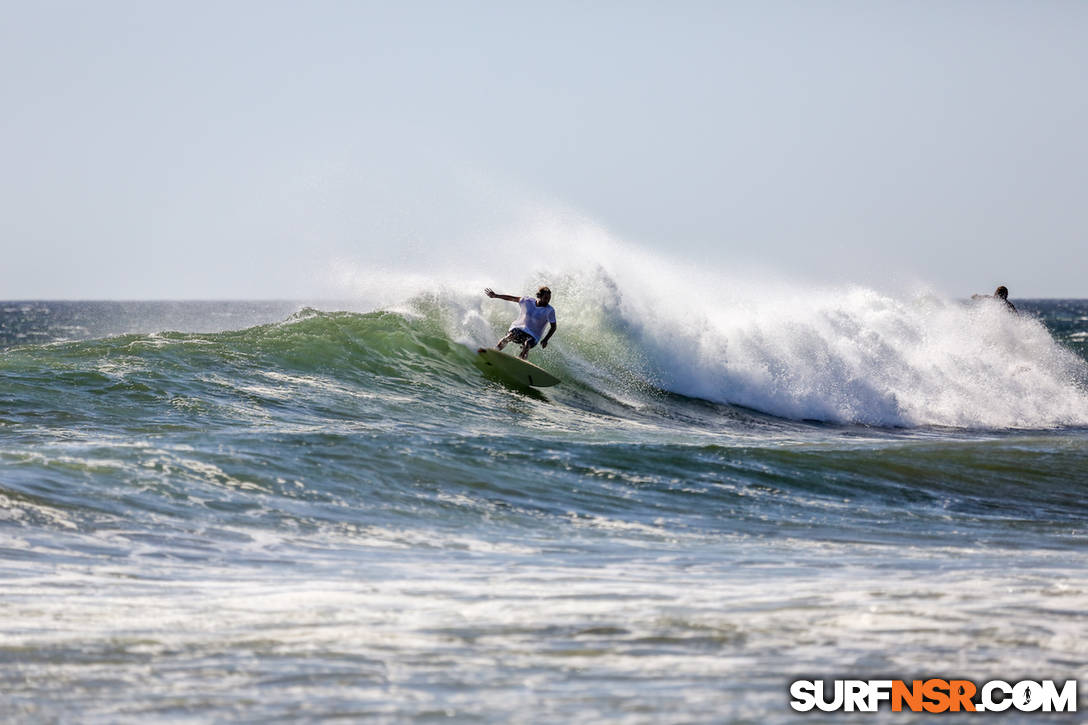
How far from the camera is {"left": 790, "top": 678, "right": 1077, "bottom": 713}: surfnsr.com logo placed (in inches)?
161

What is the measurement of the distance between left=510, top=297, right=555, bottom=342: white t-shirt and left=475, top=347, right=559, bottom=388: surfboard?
45 cm

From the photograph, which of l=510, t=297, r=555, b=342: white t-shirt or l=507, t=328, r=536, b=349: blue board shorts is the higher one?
l=510, t=297, r=555, b=342: white t-shirt

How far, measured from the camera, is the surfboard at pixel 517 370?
16.2m

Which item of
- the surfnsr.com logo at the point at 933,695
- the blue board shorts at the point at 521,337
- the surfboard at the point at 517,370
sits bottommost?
the surfnsr.com logo at the point at 933,695

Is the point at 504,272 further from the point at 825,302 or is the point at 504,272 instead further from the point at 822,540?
the point at 822,540

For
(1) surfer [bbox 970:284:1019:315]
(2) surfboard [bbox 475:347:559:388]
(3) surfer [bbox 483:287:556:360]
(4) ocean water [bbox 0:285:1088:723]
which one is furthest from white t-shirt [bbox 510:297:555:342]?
(1) surfer [bbox 970:284:1019:315]

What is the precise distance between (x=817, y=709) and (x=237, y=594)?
3081 millimetres

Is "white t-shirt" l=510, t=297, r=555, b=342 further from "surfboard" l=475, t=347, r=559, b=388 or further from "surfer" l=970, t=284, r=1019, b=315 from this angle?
"surfer" l=970, t=284, r=1019, b=315

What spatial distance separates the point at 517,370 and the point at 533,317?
833 mm

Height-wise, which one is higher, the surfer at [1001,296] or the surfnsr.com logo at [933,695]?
the surfer at [1001,296]

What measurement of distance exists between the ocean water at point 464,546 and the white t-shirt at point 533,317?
936 mm

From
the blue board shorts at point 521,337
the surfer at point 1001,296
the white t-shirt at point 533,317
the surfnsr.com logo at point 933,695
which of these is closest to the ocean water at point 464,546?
the surfnsr.com logo at point 933,695

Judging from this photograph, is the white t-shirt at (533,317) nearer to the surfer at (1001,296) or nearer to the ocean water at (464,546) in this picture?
the ocean water at (464,546)

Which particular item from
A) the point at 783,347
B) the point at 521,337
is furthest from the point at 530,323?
the point at 783,347
